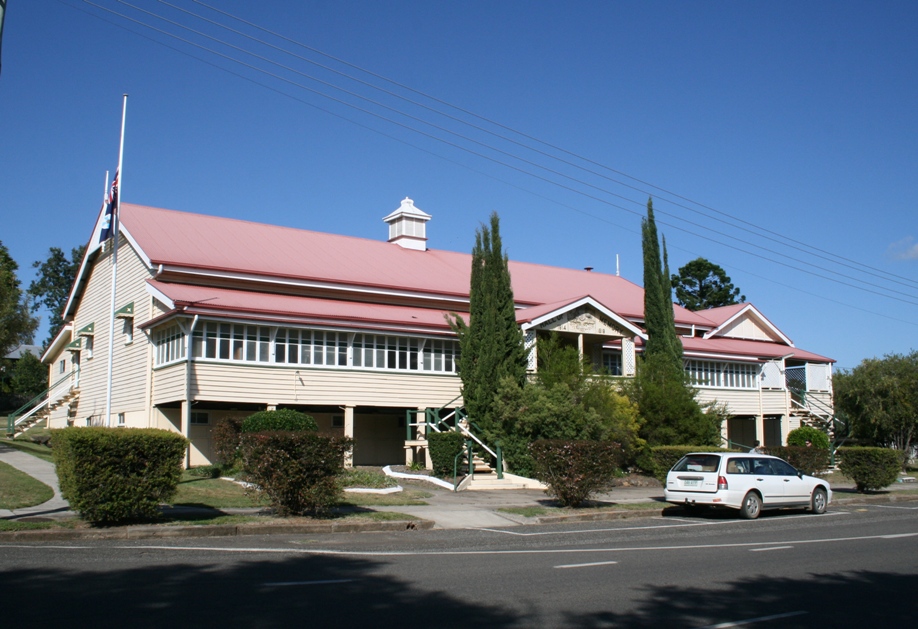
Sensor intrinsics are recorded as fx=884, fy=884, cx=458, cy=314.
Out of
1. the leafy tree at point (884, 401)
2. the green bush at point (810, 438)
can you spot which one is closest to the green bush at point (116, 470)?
the green bush at point (810, 438)

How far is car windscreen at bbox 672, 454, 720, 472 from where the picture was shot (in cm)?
1845

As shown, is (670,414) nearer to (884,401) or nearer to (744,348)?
(744,348)

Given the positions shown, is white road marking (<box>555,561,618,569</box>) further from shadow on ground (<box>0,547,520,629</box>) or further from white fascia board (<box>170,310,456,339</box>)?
white fascia board (<box>170,310,456,339</box>)

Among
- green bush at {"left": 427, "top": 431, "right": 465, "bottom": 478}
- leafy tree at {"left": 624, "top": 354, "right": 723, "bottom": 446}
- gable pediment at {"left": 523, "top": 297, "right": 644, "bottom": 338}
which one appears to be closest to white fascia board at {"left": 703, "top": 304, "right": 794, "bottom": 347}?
gable pediment at {"left": 523, "top": 297, "right": 644, "bottom": 338}

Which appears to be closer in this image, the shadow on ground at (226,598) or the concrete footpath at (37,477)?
the shadow on ground at (226,598)

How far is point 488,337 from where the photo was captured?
26141 millimetres

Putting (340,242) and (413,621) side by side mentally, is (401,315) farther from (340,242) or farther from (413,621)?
(413,621)

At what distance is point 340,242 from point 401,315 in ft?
25.0

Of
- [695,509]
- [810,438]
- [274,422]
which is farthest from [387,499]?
[810,438]

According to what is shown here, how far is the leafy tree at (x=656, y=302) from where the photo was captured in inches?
1265

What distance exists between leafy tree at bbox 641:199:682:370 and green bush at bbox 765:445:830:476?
23.3 ft

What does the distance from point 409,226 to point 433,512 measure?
22.5 meters

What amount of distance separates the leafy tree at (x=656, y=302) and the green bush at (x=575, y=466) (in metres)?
13.7

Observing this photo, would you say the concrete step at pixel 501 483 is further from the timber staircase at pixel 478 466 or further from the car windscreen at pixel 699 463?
the car windscreen at pixel 699 463
